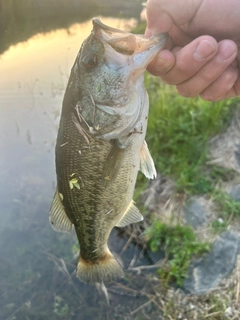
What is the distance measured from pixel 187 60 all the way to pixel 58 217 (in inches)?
46.6

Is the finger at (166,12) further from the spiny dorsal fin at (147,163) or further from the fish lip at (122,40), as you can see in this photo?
the spiny dorsal fin at (147,163)

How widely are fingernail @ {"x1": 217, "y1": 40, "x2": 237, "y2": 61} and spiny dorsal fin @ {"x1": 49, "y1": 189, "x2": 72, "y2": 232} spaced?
123 centimetres

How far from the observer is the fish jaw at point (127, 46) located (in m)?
1.57

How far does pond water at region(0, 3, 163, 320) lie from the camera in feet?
11.4

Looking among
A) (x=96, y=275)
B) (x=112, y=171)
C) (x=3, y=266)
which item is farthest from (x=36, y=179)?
(x=112, y=171)

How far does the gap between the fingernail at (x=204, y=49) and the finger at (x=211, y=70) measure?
84 millimetres

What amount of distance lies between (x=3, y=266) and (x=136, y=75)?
9.96 feet

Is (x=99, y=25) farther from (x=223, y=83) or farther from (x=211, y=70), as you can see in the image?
(x=223, y=83)

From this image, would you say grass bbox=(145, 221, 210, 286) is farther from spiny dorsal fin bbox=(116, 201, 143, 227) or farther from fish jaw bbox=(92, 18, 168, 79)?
fish jaw bbox=(92, 18, 168, 79)

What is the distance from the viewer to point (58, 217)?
207cm

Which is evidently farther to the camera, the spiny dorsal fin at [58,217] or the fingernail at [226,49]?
the spiny dorsal fin at [58,217]

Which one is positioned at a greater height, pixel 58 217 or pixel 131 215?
pixel 58 217

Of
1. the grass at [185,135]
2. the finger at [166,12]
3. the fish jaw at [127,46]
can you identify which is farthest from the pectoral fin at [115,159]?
the grass at [185,135]

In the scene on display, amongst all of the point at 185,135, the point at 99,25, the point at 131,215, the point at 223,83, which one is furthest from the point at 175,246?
the point at 99,25
